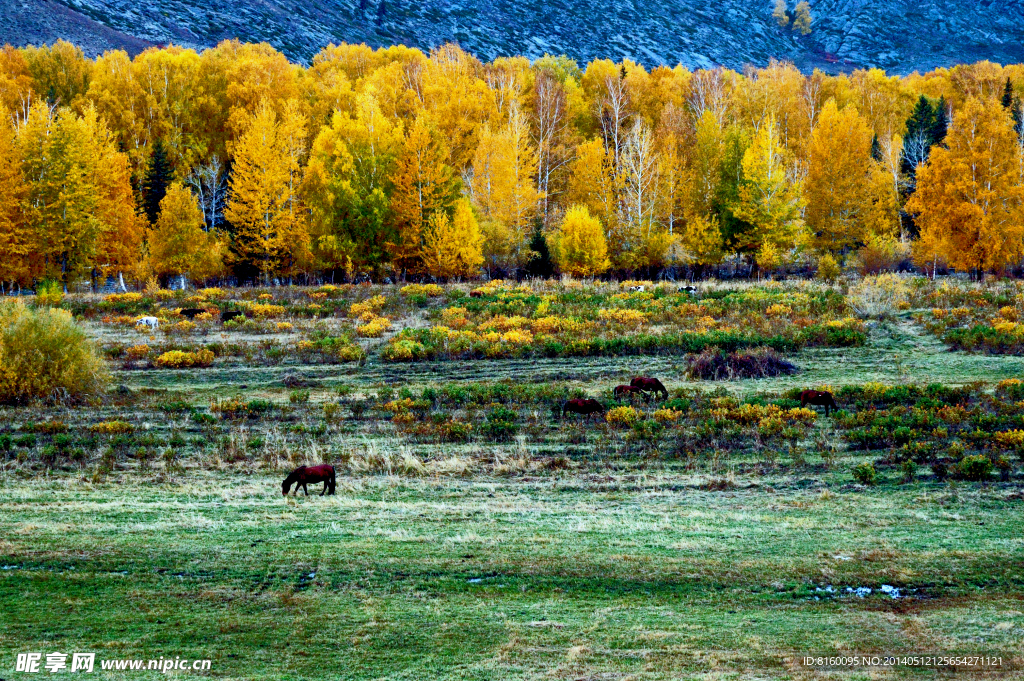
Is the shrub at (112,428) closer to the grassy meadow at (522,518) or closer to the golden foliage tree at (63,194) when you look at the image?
the grassy meadow at (522,518)

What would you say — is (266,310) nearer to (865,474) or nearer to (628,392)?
(628,392)

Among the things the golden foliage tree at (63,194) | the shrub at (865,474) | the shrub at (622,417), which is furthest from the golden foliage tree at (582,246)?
the shrub at (865,474)

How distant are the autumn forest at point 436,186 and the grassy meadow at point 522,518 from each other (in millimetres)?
19051

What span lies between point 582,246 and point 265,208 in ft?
56.6

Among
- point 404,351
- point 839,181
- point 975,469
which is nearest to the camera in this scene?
point 975,469

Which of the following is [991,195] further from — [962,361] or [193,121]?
[193,121]

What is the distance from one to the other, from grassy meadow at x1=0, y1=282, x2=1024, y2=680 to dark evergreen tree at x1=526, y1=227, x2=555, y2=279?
21582 millimetres

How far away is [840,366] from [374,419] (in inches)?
507

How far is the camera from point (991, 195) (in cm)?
3825

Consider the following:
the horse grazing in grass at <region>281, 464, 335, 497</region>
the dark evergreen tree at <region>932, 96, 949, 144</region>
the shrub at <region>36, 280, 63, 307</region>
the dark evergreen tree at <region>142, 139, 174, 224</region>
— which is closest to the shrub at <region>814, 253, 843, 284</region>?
the dark evergreen tree at <region>932, 96, 949, 144</region>

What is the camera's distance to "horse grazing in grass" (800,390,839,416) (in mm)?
→ 17891

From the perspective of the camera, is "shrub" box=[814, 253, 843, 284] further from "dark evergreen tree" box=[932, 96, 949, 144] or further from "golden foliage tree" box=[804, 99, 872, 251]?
"dark evergreen tree" box=[932, 96, 949, 144]

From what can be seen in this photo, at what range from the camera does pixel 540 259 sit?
155 feet

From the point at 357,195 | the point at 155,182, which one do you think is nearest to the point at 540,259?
the point at 357,195
